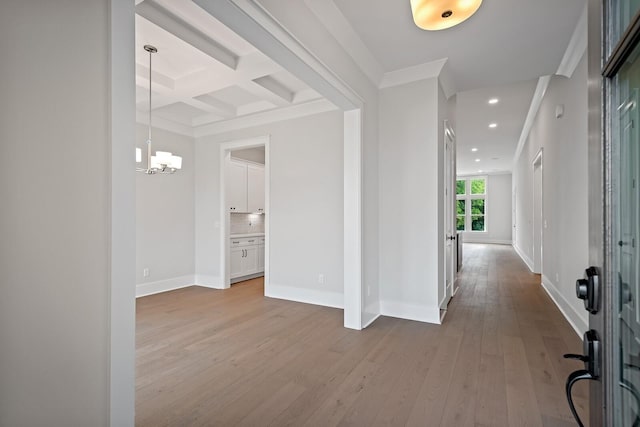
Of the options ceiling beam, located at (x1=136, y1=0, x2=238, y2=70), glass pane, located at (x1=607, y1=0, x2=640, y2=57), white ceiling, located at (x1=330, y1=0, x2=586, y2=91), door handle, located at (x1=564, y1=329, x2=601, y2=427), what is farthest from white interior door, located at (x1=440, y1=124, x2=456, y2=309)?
glass pane, located at (x1=607, y1=0, x2=640, y2=57)

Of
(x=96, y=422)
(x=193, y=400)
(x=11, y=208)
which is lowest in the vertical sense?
(x=193, y=400)

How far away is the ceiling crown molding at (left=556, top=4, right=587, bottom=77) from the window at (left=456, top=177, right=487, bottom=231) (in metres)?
10.9

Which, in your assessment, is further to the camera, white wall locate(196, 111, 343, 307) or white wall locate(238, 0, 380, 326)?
white wall locate(196, 111, 343, 307)

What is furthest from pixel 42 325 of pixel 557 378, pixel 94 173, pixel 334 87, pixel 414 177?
pixel 414 177

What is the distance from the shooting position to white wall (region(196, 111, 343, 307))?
4.11m

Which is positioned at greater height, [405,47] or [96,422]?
[405,47]

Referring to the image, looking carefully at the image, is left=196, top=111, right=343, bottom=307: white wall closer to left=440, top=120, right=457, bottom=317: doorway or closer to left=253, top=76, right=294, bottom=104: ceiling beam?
left=253, top=76, right=294, bottom=104: ceiling beam

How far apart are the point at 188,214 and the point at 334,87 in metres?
3.76

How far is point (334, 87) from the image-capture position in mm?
2736

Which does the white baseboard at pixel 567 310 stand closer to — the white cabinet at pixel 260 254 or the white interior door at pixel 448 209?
the white interior door at pixel 448 209

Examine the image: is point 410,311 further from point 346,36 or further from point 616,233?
point 616,233

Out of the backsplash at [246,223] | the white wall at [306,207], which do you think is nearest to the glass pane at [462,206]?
the backsplash at [246,223]

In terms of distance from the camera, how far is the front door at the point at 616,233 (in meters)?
0.68

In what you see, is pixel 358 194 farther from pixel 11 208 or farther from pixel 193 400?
pixel 11 208
